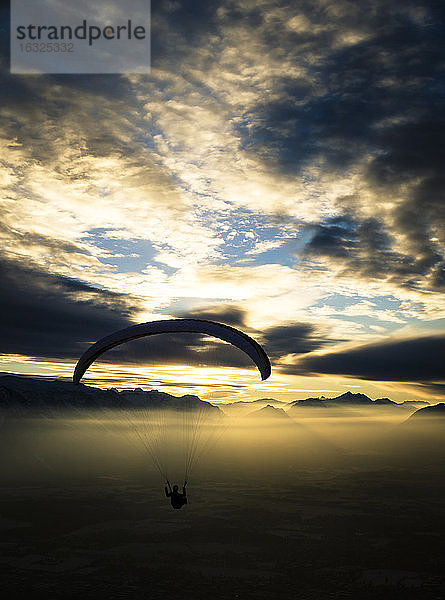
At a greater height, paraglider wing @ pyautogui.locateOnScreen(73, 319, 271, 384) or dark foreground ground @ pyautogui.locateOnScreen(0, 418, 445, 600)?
paraglider wing @ pyautogui.locateOnScreen(73, 319, 271, 384)

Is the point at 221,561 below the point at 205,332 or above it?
below

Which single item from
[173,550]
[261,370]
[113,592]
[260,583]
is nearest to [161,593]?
[113,592]

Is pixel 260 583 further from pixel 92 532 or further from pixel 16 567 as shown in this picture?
pixel 92 532

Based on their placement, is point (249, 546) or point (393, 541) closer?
point (249, 546)

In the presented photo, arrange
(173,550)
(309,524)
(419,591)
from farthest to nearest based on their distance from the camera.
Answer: (309,524), (173,550), (419,591)

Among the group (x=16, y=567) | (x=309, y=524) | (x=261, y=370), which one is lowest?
(x=309, y=524)

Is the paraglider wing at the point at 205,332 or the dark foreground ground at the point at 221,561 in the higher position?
the paraglider wing at the point at 205,332

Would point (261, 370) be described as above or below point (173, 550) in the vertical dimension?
above

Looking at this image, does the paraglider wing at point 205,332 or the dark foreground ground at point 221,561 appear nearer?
the paraglider wing at point 205,332

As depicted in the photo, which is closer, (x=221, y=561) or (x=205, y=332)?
(x=205, y=332)

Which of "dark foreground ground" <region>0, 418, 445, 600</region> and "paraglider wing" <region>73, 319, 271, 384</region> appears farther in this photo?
"dark foreground ground" <region>0, 418, 445, 600</region>

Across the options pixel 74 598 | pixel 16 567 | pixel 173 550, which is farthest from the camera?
pixel 173 550
